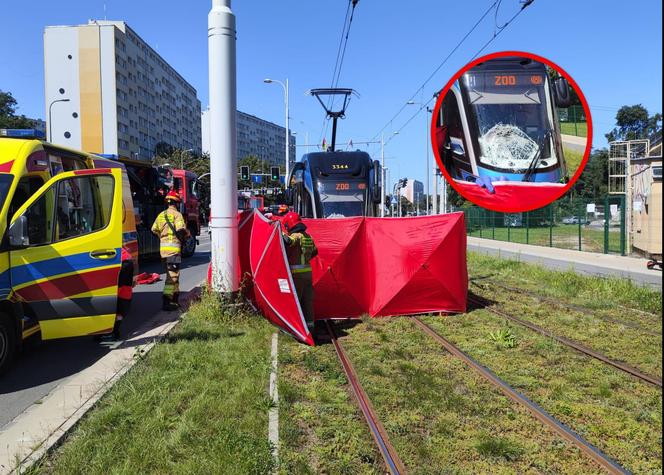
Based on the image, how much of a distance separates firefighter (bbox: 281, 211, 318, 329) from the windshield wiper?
4.08 meters

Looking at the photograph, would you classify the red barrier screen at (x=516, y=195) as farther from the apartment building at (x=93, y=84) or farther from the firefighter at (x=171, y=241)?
the apartment building at (x=93, y=84)

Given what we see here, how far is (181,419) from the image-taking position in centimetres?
437

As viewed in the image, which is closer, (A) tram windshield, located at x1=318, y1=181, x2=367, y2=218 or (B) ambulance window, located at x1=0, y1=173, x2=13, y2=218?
(B) ambulance window, located at x1=0, y1=173, x2=13, y2=218

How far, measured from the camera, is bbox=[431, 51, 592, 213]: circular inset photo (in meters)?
3.75

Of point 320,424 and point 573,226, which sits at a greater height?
point 573,226

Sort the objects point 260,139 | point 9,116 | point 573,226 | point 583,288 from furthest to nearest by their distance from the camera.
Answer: point 260,139 < point 9,116 < point 573,226 < point 583,288

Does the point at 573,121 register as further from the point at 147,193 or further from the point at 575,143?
the point at 147,193

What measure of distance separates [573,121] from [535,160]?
0.38 m

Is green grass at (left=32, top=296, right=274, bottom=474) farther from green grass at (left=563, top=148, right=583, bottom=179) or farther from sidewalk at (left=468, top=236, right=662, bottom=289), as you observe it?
sidewalk at (left=468, top=236, right=662, bottom=289)

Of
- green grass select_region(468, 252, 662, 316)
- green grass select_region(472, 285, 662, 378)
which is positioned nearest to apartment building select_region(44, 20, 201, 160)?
green grass select_region(468, 252, 662, 316)

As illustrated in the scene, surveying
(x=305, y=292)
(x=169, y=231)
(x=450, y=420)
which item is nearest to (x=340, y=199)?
(x=169, y=231)

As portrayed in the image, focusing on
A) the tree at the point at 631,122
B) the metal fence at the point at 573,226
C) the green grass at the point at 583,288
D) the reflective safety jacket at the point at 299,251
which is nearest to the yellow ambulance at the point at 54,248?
the reflective safety jacket at the point at 299,251

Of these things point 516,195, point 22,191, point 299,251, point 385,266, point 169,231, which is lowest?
point 385,266

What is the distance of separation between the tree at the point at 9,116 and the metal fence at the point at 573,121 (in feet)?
263
